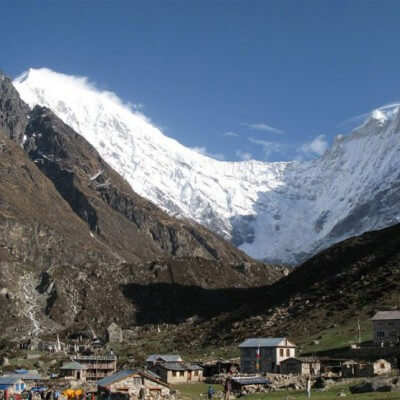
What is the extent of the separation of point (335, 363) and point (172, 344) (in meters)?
73.2

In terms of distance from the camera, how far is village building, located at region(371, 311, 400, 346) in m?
116

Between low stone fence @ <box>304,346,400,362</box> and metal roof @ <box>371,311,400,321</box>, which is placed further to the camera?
metal roof @ <box>371,311,400,321</box>

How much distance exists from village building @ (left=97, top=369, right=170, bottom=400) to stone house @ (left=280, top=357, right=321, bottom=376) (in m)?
23.4

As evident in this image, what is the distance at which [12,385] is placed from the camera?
347 ft

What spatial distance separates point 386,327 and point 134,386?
158ft

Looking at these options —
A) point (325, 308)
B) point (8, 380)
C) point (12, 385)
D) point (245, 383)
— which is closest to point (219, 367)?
point (8, 380)

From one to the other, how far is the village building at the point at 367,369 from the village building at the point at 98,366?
55373 mm

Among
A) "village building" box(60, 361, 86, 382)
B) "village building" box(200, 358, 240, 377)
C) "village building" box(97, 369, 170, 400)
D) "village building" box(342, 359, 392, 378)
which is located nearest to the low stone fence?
"village building" box(342, 359, 392, 378)

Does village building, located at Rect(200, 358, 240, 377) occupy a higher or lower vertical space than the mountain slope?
lower

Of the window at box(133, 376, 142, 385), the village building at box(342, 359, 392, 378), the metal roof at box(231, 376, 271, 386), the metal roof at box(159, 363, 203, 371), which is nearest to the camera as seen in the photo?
the window at box(133, 376, 142, 385)

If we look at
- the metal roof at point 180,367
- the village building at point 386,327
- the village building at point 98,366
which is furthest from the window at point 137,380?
the village building at point 98,366

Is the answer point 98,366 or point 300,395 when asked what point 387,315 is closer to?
point 300,395

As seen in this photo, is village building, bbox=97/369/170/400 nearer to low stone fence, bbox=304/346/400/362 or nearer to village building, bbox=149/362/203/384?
village building, bbox=149/362/203/384

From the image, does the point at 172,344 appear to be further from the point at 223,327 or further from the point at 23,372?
the point at 23,372
